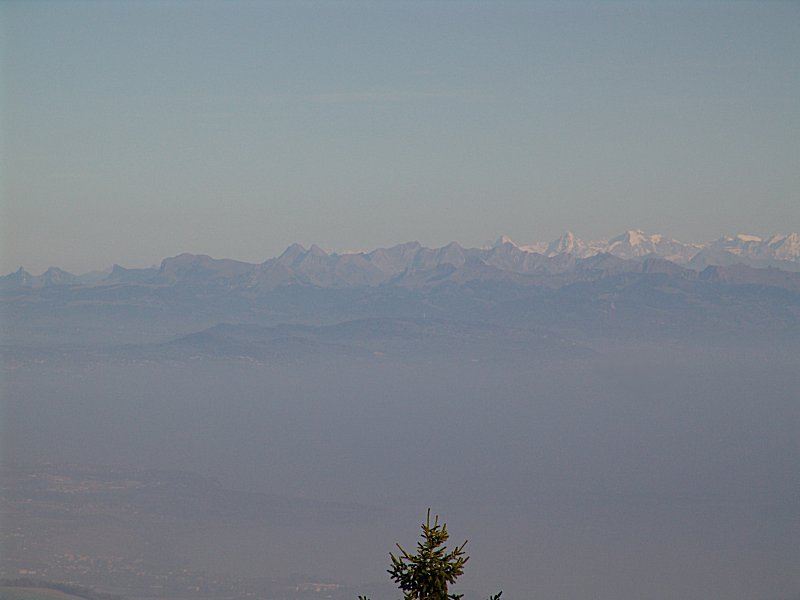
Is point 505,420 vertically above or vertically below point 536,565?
above

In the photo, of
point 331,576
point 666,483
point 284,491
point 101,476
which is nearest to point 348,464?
point 284,491

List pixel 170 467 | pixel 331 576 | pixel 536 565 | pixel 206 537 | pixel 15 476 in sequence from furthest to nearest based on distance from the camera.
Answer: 1. pixel 170 467
2. pixel 15 476
3. pixel 206 537
4. pixel 536 565
5. pixel 331 576

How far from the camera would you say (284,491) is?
135500 millimetres

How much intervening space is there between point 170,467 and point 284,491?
22.8 meters

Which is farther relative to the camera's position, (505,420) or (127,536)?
(505,420)

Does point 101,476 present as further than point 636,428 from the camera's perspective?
No

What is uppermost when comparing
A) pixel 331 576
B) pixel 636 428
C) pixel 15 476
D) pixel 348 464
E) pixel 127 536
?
pixel 636 428

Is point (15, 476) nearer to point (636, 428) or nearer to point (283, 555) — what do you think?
point (283, 555)

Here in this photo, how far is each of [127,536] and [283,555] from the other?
18.9 metres

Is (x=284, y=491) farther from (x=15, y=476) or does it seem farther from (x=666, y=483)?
(x=666, y=483)

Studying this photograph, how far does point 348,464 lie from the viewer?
155m

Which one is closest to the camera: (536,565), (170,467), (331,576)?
(331,576)

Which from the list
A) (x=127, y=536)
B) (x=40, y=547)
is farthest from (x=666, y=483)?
(x=40, y=547)

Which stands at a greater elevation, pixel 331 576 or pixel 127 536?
pixel 127 536
